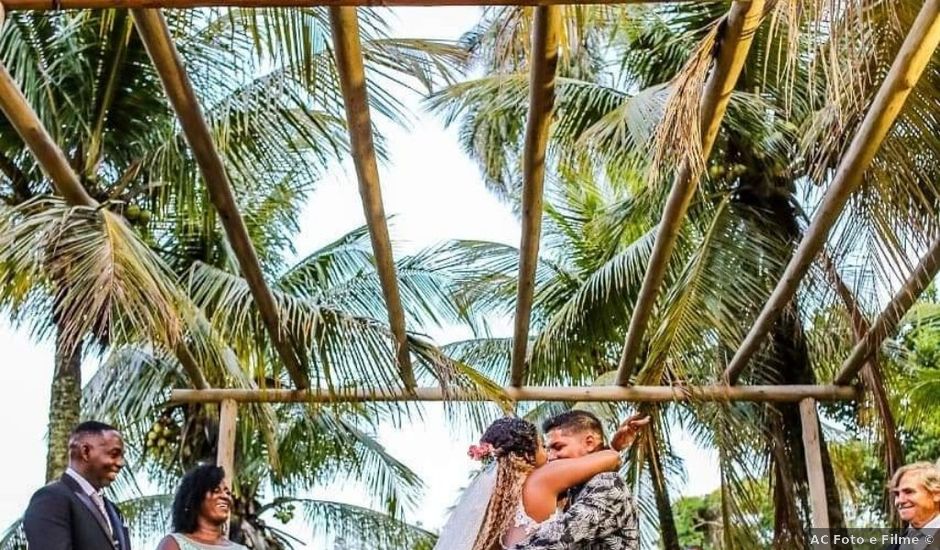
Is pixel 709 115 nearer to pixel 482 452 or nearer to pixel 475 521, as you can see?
pixel 482 452

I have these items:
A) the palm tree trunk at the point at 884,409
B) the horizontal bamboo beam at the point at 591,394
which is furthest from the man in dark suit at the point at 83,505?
the palm tree trunk at the point at 884,409

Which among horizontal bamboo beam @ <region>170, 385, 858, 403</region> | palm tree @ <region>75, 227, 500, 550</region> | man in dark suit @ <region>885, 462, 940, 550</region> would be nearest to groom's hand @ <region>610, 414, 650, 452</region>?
man in dark suit @ <region>885, 462, 940, 550</region>

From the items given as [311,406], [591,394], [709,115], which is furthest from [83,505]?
[591,394]

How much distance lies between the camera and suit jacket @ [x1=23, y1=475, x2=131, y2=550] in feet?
13.1

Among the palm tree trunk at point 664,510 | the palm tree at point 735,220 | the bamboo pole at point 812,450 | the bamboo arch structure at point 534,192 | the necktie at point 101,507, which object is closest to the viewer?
the bamboo arch structure at point 534,192

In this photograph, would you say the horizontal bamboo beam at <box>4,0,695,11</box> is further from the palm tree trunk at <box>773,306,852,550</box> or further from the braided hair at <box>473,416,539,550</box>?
the palm tree trunk at <box>773,306,852,550</box>

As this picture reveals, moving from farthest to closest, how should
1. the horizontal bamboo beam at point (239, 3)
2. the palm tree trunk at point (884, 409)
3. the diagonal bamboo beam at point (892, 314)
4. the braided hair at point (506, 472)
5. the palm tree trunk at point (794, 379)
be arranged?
the palm tree trunk at point (794, 379), the palm tree trunk at point (884, 409), the diagonal bamboo beam at point (892, 314), the braided hair at point (506, 472), the horizontal bamboo beam at point (239, 3)

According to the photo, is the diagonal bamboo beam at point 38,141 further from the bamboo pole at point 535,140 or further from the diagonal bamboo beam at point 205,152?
the bamboo pole at point 535,140

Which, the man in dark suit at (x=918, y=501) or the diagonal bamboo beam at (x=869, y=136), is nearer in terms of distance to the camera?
the diagonal bamboo beam at (x=869, y=136)

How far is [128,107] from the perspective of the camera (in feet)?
22.9

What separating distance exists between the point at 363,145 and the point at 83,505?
1684 millimetres

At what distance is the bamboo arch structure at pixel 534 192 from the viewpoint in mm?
3805

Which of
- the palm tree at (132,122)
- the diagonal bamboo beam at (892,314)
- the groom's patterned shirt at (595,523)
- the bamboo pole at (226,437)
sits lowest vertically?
the groom's patterned shirt at (595,523)

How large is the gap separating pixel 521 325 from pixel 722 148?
236 cm
